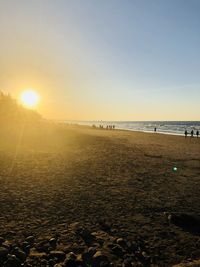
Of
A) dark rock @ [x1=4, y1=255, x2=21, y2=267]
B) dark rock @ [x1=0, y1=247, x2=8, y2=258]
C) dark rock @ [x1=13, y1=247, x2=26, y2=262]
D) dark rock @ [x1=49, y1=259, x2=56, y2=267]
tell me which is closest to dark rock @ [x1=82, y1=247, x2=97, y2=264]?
dark rock @ [x1=49, y1=259, x2=56, y2=267]

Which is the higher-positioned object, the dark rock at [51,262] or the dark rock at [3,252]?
the dark rock at [3,252]

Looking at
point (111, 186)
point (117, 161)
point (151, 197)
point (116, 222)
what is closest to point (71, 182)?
point (111, 186)

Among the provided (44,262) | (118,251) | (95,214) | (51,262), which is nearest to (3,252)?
(44,262)

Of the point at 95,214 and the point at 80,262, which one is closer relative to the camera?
the point at 80,262

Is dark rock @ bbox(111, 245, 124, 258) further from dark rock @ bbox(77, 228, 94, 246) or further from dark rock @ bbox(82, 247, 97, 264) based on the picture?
dark rock @ bbox(77, 228, 94, 246)

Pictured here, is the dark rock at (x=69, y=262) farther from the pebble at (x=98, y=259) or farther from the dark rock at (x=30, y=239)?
the dark rock at (x=30, y=239)

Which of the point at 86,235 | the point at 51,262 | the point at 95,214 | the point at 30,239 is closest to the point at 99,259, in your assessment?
the point at 51,262

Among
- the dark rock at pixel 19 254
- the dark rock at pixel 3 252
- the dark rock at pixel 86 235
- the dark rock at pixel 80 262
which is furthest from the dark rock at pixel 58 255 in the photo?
the dark rock at pixel 3 252

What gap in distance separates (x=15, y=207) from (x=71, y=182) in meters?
4.51

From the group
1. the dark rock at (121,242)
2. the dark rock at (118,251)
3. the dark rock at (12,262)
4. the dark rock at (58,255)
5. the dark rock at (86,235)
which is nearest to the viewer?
the dark rock at (12,262)

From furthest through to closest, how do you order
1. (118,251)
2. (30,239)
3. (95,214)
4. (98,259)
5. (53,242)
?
(95,214)
(30,239)
(53,242)
(118,251)
(98,259)

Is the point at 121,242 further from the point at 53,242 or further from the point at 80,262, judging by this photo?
the point at 53,242

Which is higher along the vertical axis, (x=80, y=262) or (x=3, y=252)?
(x=3, y=252)

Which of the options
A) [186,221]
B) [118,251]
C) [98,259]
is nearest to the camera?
[98,259]
